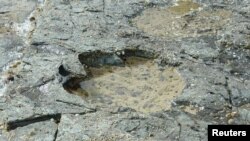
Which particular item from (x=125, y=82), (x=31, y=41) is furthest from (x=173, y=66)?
(x=31, y=41)

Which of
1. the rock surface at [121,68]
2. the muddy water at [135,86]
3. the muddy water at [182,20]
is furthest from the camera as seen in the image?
the muddy water at [182,20]

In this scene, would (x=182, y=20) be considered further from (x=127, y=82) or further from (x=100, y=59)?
(x=127, y=82)

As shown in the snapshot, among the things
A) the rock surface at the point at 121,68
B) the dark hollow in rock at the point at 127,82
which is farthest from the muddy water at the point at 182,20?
the dark hollow in rock at the point at 127,82

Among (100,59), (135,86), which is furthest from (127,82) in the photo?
(100,59)

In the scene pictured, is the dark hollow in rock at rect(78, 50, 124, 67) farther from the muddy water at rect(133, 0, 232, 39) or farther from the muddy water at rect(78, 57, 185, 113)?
the muddy water at rect(133, 0, 232, 39)

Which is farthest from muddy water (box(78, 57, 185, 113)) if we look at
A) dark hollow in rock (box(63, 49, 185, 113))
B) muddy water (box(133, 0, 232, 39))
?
muddy water (box(133, 0, 232, 39))

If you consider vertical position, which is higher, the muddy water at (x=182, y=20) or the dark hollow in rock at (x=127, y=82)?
the muddy water at (x=182, y=20)

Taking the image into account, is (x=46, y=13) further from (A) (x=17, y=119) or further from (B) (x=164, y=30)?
(A) (x=17, y=119)

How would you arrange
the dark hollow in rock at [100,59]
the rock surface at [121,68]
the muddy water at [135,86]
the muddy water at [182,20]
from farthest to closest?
the muddy water at [182,20] → the dark hollow in rock at [100,59] → the muddy water at [135,86] → the rock surface at [121,68]

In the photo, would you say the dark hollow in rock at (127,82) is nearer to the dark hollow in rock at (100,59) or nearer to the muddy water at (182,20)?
the dark hollow in rock at (100,59)
